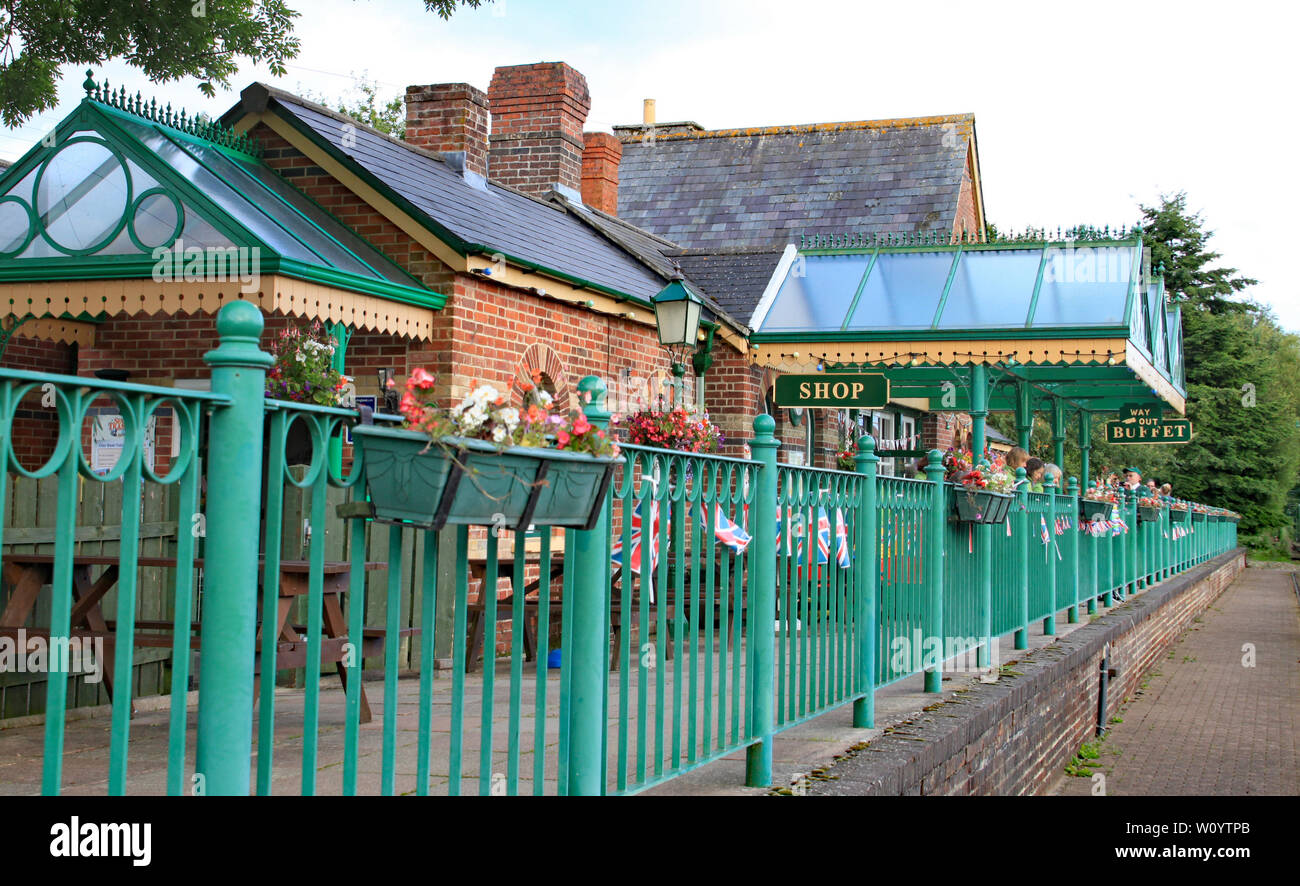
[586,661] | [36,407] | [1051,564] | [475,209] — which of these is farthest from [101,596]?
[1051,564]

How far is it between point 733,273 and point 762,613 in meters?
10.7

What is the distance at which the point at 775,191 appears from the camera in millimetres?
19828

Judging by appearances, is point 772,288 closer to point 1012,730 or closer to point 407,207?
point 407,207

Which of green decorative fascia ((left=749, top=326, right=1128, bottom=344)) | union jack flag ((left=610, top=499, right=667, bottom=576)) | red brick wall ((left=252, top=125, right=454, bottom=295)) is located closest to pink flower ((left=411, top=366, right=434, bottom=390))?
union jack flag ((left=610, top=499, right=667, bottom=576))

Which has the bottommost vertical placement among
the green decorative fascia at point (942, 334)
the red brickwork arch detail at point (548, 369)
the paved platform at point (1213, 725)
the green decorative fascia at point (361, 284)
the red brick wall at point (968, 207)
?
the paved platform at point (1213, 725)

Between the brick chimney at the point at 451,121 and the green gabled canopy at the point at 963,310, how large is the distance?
3.70 metres

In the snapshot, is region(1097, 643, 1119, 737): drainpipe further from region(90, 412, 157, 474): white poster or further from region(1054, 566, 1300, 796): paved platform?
region(90, 412, 157, 474): white poster

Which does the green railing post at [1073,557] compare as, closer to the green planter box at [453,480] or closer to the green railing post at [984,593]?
the green railing post at [984,593]

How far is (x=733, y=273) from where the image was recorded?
14844 millimetres

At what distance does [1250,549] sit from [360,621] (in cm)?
4774

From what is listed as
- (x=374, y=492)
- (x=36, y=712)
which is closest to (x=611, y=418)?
(x=374, y=492)

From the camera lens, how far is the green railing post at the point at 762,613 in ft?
14.5

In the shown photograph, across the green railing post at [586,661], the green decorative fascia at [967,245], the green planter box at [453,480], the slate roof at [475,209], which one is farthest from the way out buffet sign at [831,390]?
the green planter box at [453,480]
